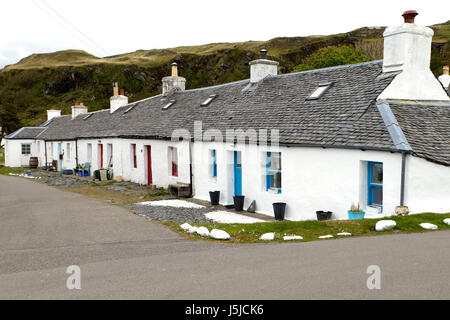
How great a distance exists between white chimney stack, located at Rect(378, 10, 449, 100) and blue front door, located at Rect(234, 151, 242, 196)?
20.1ft

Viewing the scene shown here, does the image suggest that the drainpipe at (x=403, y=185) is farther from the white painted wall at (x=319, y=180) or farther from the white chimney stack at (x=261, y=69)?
the white chimney stack at (x=261, y=69)

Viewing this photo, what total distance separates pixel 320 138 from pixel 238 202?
14.6 ft

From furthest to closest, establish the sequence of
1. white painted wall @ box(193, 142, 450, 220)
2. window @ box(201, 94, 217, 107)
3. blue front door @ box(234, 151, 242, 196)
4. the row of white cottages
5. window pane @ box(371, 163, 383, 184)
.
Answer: window @ box(201, 94, 217, 107)
blue front door @ box(234, 151, 242, 196)
window pane @ box(371, 163, 383, 184)
the row of white cottages
white painted wall @ box(193, 142, 450, 220)

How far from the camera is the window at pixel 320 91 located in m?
14.4

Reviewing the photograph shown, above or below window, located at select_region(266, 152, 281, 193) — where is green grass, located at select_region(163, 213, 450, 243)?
below

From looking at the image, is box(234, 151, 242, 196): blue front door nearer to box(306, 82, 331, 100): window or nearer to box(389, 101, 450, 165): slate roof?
box(306, 82, 331, 100): window

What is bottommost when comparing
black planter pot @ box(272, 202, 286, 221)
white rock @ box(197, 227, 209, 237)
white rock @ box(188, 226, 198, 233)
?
black planter pot @ box(272, 202, 286, 221)

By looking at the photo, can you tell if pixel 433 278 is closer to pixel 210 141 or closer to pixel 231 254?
pixel 231 254

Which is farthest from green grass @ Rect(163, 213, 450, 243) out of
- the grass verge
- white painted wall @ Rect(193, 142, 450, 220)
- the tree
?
the tree

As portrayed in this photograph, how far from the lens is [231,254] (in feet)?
24.1

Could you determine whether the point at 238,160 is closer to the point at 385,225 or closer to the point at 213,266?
the point at 385,225

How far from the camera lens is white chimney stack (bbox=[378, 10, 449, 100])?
12.3 m

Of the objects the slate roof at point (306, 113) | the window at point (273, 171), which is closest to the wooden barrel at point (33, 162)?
the slate roof at point (306, 113)
